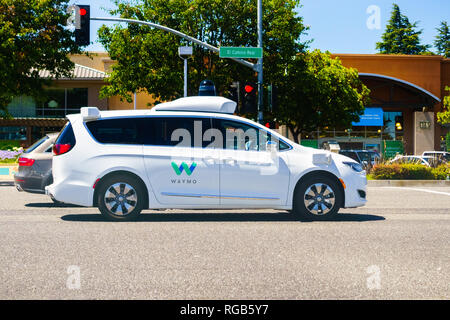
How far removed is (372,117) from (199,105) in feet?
122

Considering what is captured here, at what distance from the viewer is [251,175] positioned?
9.36m

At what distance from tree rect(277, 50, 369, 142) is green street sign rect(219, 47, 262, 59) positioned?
13627 millimetres

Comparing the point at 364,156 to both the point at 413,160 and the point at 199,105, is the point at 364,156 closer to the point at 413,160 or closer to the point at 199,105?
the point at 413,160

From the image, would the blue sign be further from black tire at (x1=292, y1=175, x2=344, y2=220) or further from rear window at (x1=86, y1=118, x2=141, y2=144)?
rear window at (x1=86, y1=118, x2=141, y2=144)

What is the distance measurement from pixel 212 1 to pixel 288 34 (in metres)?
4.22

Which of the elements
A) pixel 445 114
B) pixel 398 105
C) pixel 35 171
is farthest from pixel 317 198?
pixel 398 105

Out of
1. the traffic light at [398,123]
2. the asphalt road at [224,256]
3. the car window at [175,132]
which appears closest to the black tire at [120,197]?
the asphalt road at [224,256]

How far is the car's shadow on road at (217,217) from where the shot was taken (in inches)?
388

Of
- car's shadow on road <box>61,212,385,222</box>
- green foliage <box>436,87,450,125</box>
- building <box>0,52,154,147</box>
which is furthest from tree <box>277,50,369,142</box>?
car's shadow on road <box>61,212,385,222</box>

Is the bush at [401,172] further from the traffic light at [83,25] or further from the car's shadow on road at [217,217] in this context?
the traffic light at [83,25]

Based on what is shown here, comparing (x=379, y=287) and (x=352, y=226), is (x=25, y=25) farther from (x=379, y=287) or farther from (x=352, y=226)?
(x=379, y=287)

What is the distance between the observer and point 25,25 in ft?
84.0

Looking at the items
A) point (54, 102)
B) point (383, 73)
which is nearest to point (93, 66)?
point (54, 102)

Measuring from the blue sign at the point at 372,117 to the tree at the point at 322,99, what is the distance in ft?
12.7
